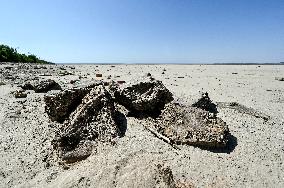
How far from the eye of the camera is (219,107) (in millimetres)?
7902

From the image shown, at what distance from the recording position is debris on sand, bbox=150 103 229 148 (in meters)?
5.03

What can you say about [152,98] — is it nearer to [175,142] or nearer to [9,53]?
[175,142]

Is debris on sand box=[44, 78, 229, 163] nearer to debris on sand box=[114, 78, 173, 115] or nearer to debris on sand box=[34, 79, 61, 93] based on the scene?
debris on sand box=[114, 78, 173, 115]

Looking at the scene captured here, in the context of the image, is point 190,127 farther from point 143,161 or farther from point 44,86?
point 44,86

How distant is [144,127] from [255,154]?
6.26 ft

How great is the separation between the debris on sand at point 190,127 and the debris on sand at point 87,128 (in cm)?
89

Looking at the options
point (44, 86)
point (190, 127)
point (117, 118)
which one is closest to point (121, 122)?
point (117, 118)

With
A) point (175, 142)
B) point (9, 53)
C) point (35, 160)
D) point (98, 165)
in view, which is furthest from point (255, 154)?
point (9, 53)

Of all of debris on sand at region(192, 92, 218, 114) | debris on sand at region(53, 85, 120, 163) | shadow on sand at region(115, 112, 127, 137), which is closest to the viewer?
debris on sand at region(53, 85, 120, 163)

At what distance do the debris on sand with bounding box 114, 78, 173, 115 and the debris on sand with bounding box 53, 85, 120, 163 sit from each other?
0.57 metres

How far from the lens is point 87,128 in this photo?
5164 mm

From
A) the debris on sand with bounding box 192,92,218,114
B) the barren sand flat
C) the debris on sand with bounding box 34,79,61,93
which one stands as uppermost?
the debris on sand with bounding box 192,92,218,114

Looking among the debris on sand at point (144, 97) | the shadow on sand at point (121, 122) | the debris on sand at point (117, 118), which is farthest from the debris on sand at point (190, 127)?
the shadow on sand at point (121, 122)

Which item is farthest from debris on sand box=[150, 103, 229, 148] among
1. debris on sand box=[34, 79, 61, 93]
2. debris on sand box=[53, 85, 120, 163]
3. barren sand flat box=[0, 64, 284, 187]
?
debris on sand box=[34, 79, 61, 93]
